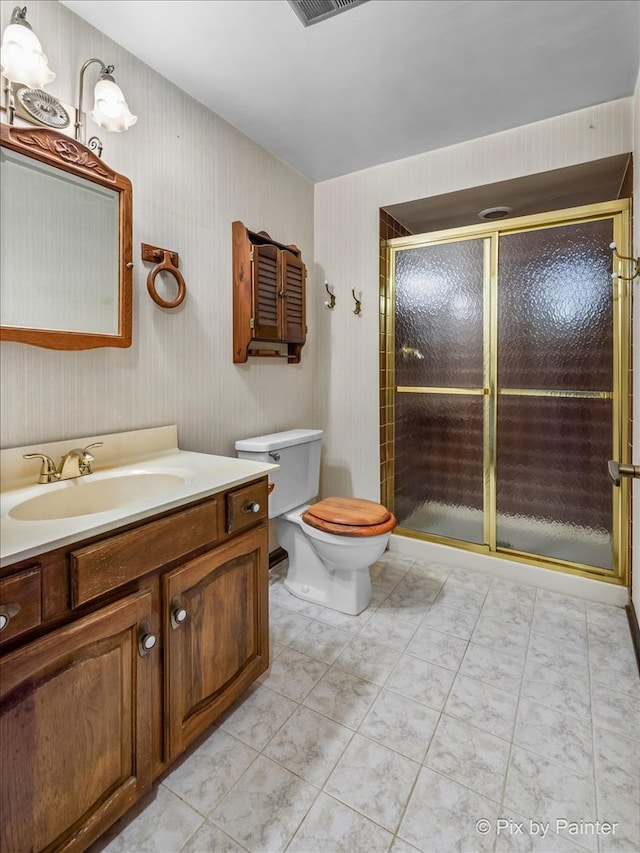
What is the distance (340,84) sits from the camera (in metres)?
1.80

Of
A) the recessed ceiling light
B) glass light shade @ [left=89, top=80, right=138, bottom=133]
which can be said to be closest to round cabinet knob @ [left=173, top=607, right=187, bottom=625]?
glass light shade @ [left=89, top=80, right=138, bottom=133]

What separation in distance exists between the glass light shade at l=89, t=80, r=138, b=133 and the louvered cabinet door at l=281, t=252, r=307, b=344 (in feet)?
3.21

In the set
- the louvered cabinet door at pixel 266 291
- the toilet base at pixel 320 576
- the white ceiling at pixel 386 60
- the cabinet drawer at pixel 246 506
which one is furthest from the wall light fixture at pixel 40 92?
the toilet base at pixel 320 576

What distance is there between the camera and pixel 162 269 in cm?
170

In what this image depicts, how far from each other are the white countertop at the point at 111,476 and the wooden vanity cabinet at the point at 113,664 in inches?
1.4

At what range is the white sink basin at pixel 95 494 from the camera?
1.17 m

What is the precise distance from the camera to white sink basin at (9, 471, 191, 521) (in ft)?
3.83

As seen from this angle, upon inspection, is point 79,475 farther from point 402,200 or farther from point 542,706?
point 402,200

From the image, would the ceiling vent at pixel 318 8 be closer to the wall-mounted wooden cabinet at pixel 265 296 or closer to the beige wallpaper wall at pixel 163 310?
the beige wallpaper wall at pixel 163 310

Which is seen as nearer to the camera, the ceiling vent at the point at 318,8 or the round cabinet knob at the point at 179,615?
the round cabinet knob at the point at 179,615

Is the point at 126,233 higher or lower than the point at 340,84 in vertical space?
lower

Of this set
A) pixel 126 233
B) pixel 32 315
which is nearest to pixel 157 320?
pixel 126 233

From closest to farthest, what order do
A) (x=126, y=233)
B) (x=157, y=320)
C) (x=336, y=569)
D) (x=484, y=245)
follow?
(x=126, y=233), (x=157, y=320), (x=336, y=569), (x=484, y=245)

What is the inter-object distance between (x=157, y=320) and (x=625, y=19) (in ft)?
6.52
